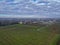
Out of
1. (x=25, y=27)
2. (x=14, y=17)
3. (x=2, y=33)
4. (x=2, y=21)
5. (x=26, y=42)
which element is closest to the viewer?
(x=26, y=42)

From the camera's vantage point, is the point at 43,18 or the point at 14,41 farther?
the point at 43,18

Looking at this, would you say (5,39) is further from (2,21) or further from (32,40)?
(2,21)

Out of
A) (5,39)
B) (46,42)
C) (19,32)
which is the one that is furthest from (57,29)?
(5,39)

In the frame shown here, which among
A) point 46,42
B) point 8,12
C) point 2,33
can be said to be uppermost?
point 8,12

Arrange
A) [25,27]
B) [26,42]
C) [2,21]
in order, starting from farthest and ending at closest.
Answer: [2,21] < [25,27] < [26,42]

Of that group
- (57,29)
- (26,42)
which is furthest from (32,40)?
(57,29)

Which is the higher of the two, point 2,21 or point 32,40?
point 2,21
